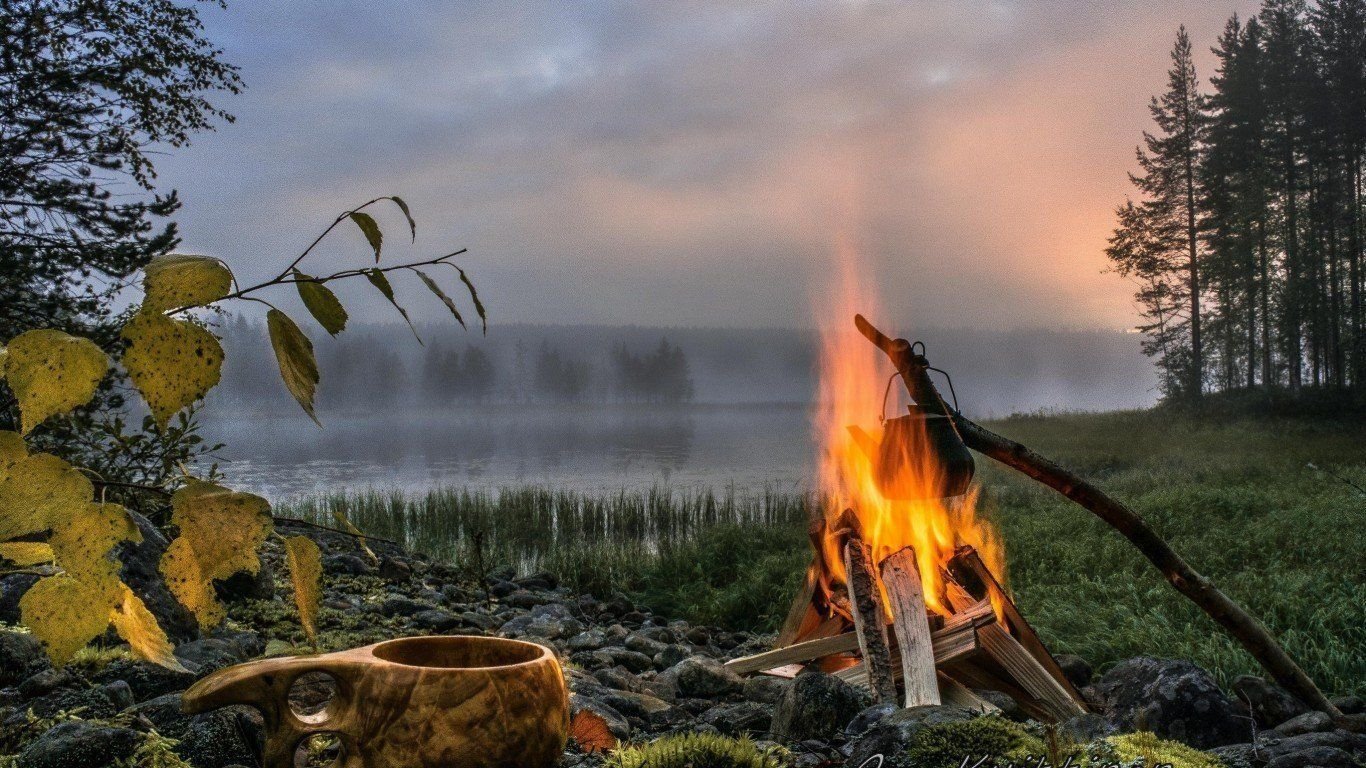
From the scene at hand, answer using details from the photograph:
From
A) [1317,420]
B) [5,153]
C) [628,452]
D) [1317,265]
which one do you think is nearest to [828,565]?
[5,153]

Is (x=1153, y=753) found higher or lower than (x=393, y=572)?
higher

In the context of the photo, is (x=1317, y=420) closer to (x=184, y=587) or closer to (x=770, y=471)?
(x=770, y=471)

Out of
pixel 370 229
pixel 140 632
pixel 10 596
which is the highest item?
pixel 370 229

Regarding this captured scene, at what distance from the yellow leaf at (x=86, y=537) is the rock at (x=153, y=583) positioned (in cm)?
371

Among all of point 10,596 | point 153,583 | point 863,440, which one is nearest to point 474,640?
point 863,440

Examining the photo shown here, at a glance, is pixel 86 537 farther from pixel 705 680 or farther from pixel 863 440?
pixel 705 680

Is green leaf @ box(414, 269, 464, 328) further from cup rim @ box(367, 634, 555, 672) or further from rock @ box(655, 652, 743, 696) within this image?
rock @ box(655, 652, 743, 696)

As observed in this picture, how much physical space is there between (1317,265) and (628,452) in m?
34.4

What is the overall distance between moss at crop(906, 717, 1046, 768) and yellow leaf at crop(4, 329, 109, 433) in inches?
69.8

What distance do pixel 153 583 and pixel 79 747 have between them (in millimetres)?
2378

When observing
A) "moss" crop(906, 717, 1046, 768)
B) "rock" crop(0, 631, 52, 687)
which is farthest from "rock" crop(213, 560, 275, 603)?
"moss" crop(906, 717, 1046, 768)

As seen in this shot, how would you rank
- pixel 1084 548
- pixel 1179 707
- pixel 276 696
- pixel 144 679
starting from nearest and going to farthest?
1. pixel 276 696
2. pixel 144 679
3. pixel 1179 707
4. pixel 1084 548

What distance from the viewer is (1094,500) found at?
2.97 meters

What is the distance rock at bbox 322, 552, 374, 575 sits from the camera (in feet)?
25.3
